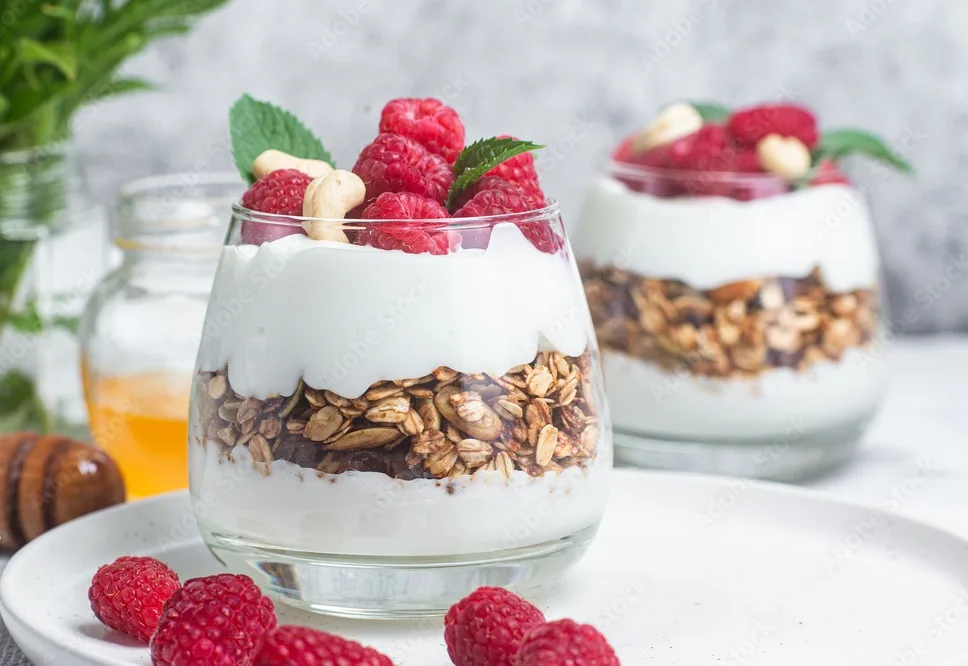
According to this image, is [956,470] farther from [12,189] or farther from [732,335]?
[12,189]

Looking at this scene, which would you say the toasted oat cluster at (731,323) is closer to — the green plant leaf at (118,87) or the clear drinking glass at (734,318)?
the clear drinking glass at (734,318)

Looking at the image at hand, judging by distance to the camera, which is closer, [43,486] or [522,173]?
[522,173]

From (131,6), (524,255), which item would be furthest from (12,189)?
(524,255)

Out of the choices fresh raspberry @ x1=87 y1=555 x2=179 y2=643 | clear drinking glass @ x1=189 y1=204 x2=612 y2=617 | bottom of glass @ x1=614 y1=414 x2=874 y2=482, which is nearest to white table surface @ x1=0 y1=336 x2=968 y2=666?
bottom of glass @ x1=614 y1=414 x2=874 y2=482

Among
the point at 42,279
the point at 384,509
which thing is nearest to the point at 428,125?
the point at 384,509

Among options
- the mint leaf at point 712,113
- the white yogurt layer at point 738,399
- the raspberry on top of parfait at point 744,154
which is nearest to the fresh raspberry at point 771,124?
the raspberry on top of parfait at point 744,154

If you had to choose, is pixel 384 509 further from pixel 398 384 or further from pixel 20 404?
pixel 20 404
